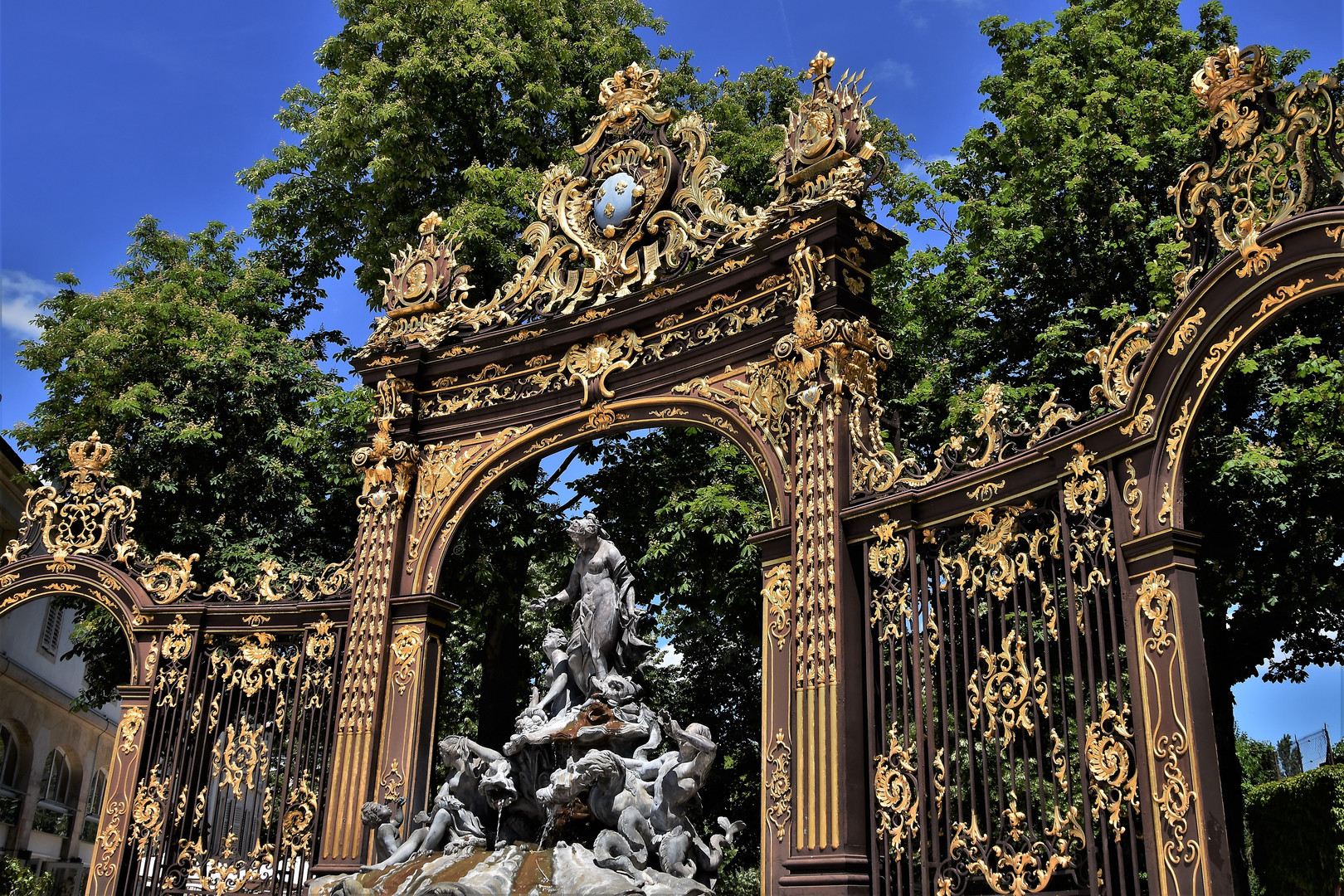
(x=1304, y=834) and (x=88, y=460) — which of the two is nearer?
(x=88, y=460)

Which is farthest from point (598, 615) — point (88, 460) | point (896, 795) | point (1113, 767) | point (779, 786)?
point (88, 460)

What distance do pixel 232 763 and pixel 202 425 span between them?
19.1ft

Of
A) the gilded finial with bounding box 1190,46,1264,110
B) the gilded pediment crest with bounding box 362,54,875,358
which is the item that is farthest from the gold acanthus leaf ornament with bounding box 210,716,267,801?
the gilded finial with bounding box 1190,46,1264,110

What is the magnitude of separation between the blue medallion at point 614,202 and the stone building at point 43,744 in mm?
10776

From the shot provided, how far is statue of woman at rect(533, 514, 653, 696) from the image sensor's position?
9.30 m

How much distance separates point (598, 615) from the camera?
9398mm

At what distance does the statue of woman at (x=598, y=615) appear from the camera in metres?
9.30

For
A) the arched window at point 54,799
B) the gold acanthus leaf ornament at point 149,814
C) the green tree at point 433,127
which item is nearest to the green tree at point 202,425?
the green tree at point 433,127

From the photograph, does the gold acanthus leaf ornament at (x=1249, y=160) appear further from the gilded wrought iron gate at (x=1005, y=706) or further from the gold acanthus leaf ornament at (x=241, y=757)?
the gold acanthus leaf ornament at (x=241, y=757)

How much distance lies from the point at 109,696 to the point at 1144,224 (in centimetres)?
1328

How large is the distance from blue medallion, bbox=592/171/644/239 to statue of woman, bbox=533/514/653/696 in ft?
8.76

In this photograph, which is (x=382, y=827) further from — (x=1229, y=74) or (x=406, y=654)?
(x=1229, y=74)

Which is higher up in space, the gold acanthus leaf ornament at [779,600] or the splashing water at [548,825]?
the gold acanthus leaf ornament at [779,600]

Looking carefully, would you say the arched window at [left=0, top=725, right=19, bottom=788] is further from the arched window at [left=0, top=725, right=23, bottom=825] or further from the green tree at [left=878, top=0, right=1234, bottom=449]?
the green tree at [left=878, top=0, right=1234, bottom=449]
